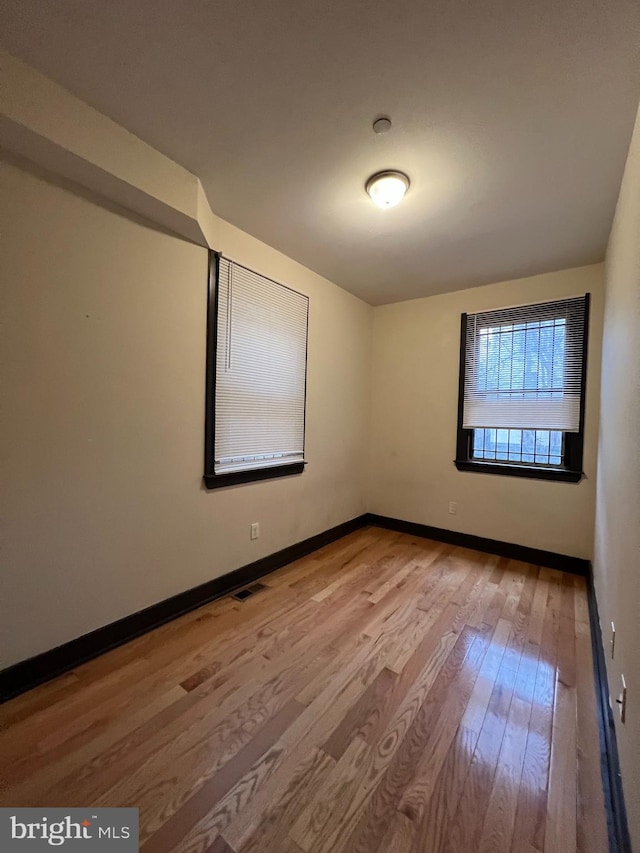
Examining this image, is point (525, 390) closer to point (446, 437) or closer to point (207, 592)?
point (446, 437)

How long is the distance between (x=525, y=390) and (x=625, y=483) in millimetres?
1841

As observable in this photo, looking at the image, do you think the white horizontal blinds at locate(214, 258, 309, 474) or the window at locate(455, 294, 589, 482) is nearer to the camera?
the white horizontal blinds at locate(214, 258, 309, 474)

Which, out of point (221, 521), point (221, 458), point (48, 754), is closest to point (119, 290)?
point (221, 458)

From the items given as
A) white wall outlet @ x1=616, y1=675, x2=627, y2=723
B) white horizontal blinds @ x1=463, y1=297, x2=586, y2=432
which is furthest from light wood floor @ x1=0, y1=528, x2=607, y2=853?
white horizontal blinds @ x1=463, y1=297, x2=586, y2=432

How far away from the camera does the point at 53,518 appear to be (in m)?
1.57

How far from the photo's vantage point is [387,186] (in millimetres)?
1780

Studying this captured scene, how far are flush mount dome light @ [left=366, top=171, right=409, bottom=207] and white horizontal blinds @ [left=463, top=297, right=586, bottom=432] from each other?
1815mm

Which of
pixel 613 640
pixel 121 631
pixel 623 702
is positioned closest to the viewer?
pixel 623 702

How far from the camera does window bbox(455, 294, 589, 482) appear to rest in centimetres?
278

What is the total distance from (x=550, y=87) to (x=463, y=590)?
9.21 feet

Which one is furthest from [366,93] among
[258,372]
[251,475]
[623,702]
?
[623,702]

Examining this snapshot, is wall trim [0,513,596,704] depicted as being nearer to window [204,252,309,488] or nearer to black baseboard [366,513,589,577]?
black baseboard [366,513,589,577]

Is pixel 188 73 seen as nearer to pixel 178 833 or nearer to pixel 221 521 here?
pixel 221 521

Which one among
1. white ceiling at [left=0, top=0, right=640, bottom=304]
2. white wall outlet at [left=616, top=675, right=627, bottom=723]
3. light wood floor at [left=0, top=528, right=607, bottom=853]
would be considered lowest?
light wood floor at [left=0, top=528, right=607, bottom=853]
